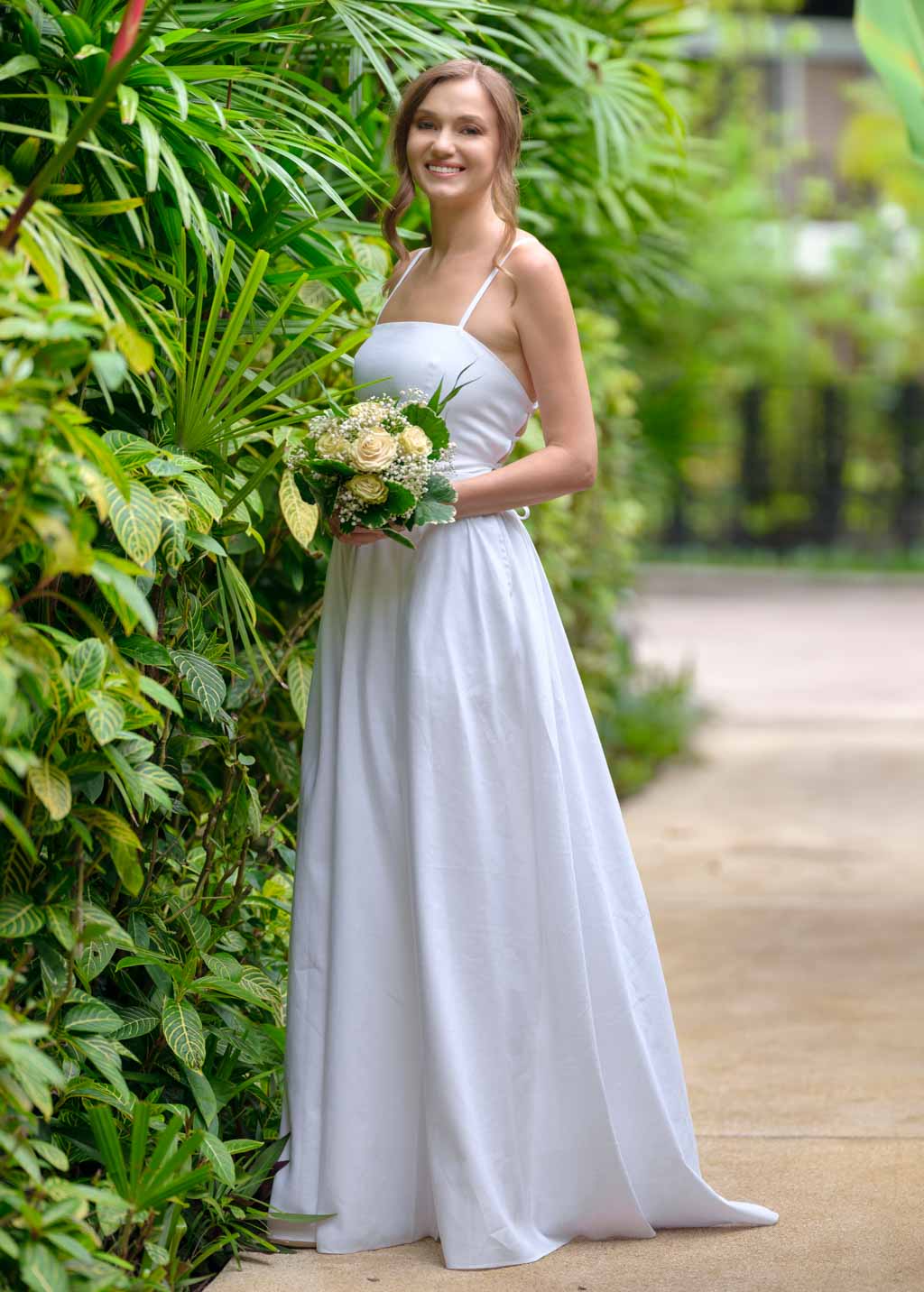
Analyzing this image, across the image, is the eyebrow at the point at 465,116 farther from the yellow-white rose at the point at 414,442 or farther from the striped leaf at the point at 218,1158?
the striped leaf at the point at 218,1158

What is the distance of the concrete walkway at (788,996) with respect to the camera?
9.46 feet

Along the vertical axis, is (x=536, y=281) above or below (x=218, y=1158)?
above

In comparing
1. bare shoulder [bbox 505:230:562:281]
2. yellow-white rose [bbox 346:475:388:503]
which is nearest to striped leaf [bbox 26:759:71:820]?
yellow-white rose [bbox 346:475:388:503]

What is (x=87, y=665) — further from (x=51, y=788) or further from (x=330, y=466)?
(x=330, y=466)

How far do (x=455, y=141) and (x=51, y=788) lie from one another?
1318 millimetres

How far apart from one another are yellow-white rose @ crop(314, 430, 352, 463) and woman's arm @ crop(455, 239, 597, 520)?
24 cm

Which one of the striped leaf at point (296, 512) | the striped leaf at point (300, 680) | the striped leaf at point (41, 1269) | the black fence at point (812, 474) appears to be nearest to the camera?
the striped leaf at point (41, 1269)

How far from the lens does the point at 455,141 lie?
2.90m

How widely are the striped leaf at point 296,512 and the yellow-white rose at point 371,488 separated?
0.32 m

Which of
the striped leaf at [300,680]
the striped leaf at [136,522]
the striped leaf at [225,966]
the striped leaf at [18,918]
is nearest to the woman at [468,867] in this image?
the striped leaf at [225,966]

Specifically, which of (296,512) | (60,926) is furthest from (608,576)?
(60,926)

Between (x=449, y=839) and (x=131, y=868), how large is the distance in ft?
1.94

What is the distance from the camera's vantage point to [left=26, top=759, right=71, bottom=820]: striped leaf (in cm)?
228

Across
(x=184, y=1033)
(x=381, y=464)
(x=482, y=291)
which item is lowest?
(x=184, y=1033)
